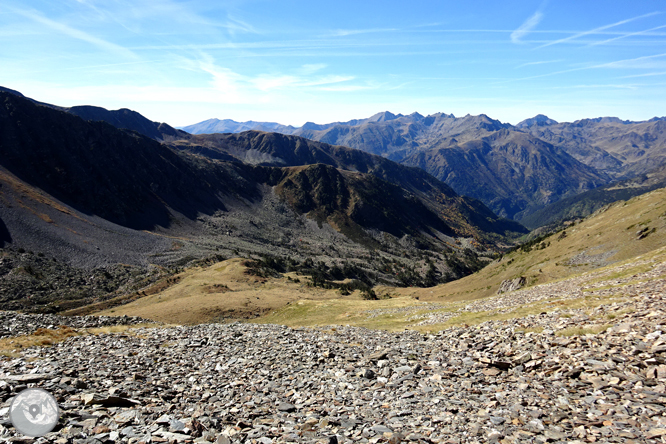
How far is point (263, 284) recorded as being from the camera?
78.8 m

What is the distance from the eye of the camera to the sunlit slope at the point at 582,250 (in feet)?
152

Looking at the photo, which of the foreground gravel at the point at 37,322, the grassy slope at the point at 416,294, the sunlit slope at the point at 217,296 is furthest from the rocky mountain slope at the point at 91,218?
the foreground gravel at the point at 37,322

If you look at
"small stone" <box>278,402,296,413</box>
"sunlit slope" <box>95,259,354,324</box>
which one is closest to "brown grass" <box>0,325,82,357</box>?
"small stone" <box>278,402,296,413</box>

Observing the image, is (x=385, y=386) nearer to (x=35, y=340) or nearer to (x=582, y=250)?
(x=35, y=340)

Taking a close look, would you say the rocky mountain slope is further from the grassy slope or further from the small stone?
the small stone

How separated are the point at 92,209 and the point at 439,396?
177132 millimetres

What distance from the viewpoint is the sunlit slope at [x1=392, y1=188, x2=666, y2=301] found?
152ft

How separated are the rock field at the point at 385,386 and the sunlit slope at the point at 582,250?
30.2 meters

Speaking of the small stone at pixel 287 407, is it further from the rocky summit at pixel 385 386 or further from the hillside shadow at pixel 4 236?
the hillside shadow at pixel 4 236

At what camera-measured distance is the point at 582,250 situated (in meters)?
52.3

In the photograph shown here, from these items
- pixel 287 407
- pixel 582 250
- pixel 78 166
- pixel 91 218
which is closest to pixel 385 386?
pixel 287 407

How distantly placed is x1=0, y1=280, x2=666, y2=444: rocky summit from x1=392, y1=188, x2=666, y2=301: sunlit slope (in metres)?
33.0

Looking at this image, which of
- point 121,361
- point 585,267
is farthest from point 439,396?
point 585,267

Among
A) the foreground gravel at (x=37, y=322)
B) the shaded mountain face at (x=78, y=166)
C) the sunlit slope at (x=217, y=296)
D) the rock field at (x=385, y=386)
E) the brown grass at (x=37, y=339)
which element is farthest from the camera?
the shaded mountain face at (x=78, y=166)
